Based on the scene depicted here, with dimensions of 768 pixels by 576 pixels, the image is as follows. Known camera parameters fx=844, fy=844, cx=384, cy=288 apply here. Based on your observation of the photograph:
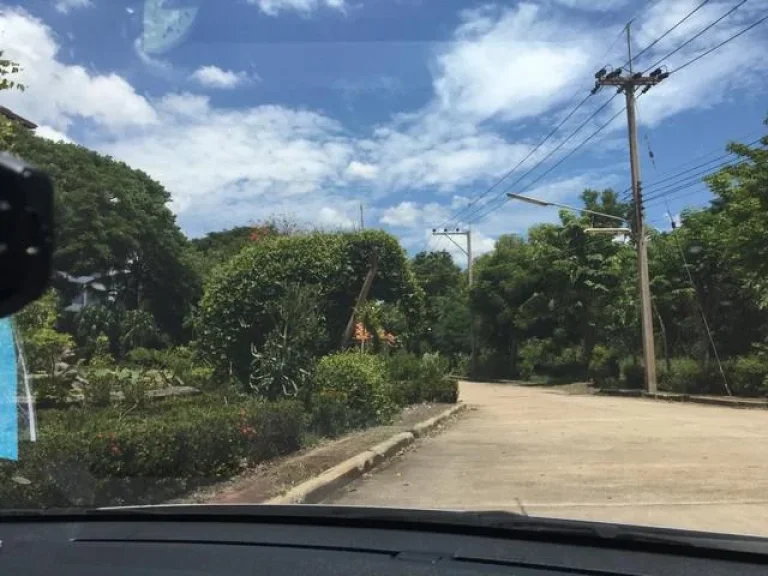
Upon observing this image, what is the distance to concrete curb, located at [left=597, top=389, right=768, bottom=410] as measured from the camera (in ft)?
71.5

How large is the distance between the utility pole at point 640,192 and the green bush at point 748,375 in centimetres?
269

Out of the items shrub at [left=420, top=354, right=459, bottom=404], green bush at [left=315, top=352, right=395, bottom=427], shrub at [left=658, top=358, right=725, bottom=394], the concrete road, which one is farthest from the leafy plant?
shrub at [left=658, top=358, right=725, bottom=394]

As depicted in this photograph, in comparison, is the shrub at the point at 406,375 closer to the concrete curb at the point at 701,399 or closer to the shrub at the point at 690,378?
the concrete curb at the point at 701,399

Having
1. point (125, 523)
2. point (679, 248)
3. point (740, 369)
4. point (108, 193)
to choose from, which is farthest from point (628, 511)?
point (108, 193)

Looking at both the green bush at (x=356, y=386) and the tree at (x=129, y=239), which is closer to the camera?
the green bush at (x=356, y=386)

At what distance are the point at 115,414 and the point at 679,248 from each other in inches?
935

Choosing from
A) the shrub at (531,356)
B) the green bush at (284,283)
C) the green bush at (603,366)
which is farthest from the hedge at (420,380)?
the shrub at (531,356)

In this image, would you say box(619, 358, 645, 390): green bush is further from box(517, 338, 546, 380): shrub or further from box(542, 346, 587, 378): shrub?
box(517, 338, 546, 380): shrub

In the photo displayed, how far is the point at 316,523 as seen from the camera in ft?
12.3

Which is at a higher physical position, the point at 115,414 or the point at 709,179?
the point at 709,179

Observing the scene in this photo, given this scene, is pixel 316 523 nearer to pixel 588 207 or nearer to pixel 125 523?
pixel 125 523

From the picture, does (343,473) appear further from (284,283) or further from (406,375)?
(406,375)

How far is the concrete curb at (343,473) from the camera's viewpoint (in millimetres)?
7945

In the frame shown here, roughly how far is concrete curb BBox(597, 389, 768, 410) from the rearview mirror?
867 inches
